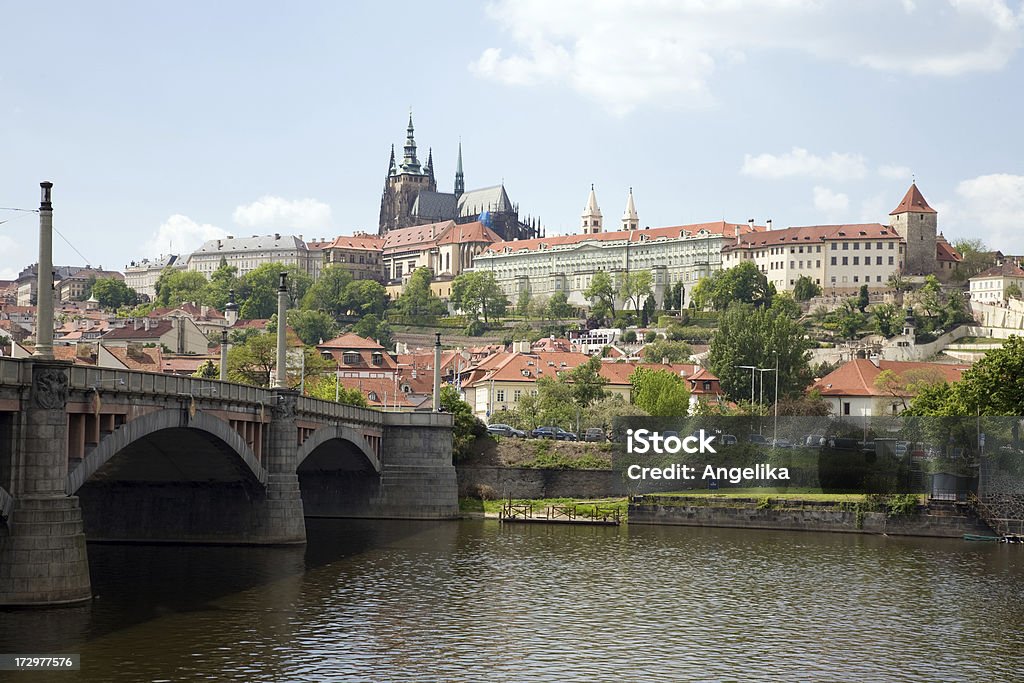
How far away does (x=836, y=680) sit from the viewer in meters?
38.9

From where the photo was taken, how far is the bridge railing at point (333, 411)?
64.1m

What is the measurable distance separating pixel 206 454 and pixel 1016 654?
3009cm

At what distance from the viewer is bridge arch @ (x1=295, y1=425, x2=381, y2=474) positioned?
2542 inches

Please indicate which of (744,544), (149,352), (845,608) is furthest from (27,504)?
(149,352)

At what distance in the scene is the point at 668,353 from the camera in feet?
617

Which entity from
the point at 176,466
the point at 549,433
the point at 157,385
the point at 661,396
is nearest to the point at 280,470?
the point at 176,466

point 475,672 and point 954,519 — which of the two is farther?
point 954,519

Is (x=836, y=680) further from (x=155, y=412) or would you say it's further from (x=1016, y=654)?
(x=155, y=412)

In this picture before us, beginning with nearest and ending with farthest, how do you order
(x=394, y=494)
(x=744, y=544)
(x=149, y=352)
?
(x=744, y=544) → (x=394, y=494) → (x=149, y=352)

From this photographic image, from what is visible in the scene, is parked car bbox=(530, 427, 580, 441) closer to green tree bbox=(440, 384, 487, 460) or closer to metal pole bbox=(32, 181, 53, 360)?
green tree bbox=(440, 384, 487, 460)

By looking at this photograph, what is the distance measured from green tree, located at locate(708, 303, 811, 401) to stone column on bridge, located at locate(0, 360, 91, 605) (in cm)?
9632

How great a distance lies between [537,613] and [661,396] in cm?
7075

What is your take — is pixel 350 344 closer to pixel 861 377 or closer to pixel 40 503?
pixel 861 377

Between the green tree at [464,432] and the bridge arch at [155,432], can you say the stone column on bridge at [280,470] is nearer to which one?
the bridge arch at [155,432]
